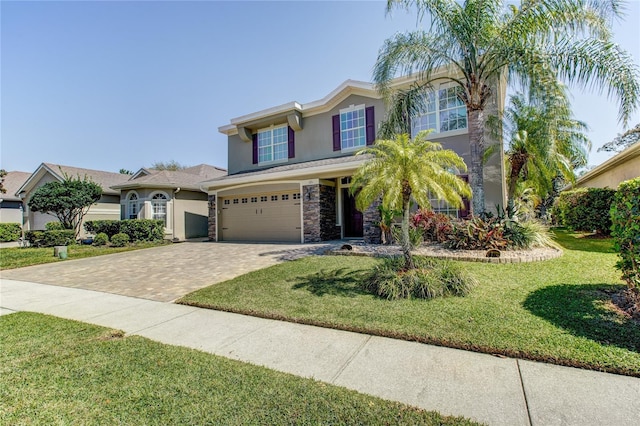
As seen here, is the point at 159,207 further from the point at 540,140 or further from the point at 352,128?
the point at 540,140

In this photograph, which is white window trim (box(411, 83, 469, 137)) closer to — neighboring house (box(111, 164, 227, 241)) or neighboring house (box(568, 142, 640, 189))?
neighboring house (box(568, 142, 640, 189))

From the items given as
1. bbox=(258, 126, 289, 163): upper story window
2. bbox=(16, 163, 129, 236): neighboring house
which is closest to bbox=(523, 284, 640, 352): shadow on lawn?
bbox=(258, 126, 289, 163): upper story window

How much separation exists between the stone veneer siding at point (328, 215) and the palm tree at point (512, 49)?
5415mm

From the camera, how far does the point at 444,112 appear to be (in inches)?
474

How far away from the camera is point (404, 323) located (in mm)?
4121

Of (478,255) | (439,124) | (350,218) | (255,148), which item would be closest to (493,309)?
(478,255)

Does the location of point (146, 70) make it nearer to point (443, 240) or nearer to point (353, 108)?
point (353, 108)

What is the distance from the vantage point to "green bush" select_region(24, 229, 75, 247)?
1612 cm

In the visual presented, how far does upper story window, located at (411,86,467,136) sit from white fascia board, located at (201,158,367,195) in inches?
129

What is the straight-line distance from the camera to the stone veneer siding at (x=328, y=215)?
535 inches

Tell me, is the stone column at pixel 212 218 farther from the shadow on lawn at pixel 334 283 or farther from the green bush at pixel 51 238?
the shadow on lawn at pixel 334 283

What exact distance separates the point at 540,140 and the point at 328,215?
8445 mm

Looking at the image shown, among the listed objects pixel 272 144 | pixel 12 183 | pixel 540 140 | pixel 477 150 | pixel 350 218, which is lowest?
pixel 350 218

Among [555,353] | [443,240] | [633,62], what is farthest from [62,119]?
[633,62]
